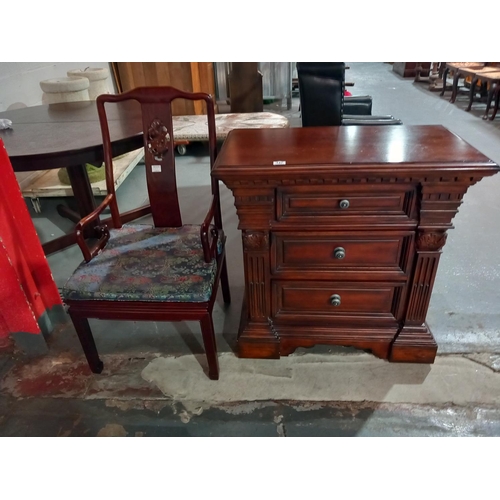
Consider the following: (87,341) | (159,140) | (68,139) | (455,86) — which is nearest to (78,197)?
(68,139)

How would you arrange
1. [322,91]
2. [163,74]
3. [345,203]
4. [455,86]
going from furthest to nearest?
1. [455,86]
2. [163,74]
3. [322,91]
4. [345,203]

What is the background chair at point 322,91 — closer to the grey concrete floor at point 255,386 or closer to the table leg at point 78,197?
the grey concrete floor at point 255,386

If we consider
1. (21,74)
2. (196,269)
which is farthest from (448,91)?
(196,269)

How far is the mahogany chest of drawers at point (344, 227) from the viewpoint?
1.31 m

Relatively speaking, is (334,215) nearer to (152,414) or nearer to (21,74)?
(152,414)

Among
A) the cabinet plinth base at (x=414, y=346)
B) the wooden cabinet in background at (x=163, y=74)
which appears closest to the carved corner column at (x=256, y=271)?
the cabinet plinth base at (x=414, y=346)

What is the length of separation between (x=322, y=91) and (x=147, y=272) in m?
1.85

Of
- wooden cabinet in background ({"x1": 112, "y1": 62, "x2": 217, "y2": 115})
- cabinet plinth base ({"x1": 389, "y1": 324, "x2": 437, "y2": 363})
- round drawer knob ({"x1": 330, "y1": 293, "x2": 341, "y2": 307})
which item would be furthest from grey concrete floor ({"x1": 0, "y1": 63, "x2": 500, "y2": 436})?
wooden cabinet in background ({"x1": 112, "y1": 62, "x2": 217, "y2": 115})

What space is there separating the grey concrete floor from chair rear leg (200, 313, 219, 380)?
6 cm

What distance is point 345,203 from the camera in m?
1.38

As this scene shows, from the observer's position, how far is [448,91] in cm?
761

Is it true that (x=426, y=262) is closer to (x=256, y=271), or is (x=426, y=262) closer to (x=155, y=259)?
(x=256, y=271)

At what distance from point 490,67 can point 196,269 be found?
6900 millimetres

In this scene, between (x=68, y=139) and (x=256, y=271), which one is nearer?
(x=256, y=271)
